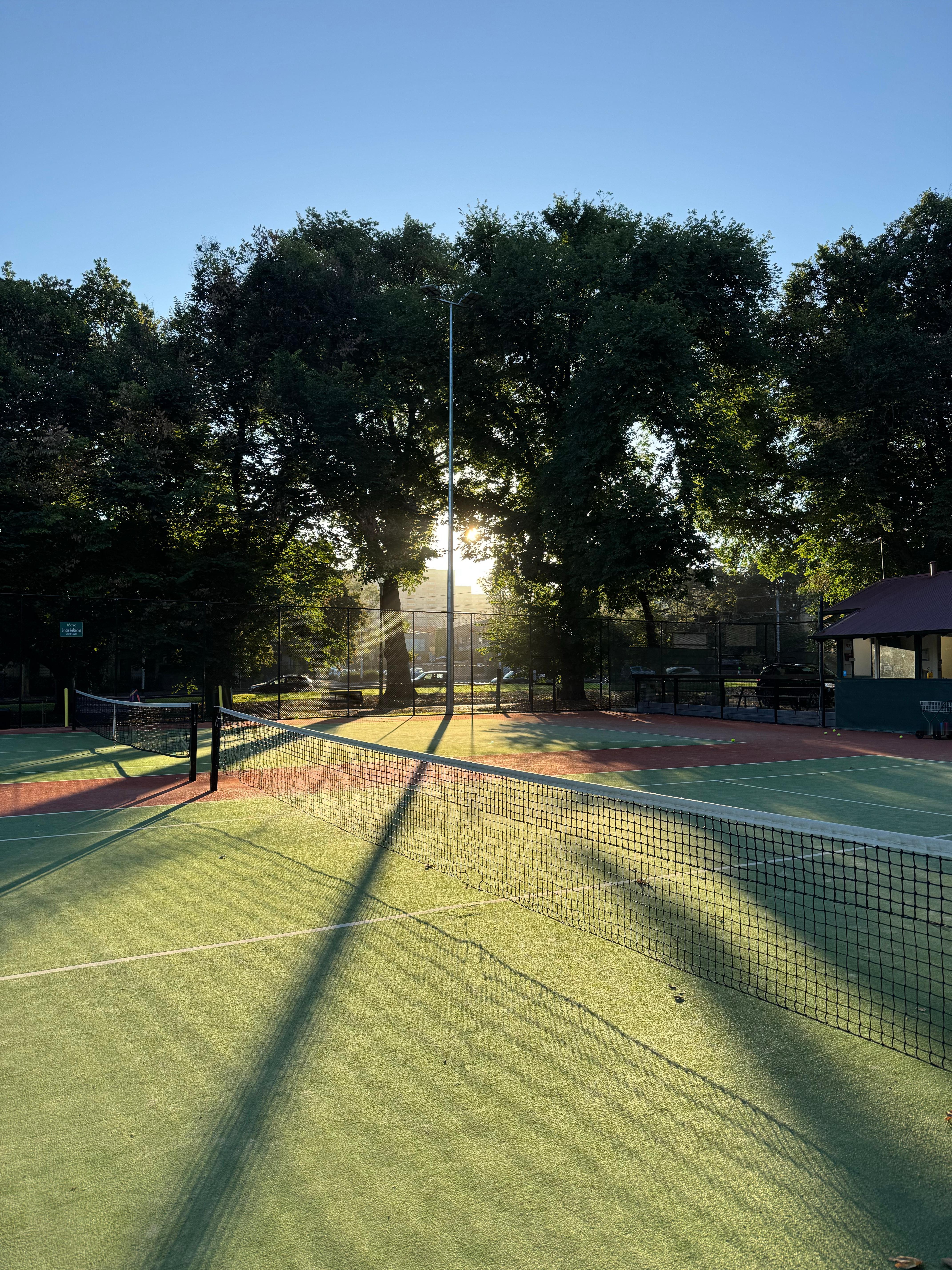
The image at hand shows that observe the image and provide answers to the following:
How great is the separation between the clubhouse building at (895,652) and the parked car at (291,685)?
64.7 feet

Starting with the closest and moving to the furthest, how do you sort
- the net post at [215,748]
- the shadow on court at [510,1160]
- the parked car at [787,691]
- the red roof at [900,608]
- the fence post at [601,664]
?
the shadow on court at [510,1160] < the net post at [215,748] < the red roof at [900,608] < the parked car at [787,691] < the fence post at [601,664]

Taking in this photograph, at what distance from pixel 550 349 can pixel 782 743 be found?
18.6 meters

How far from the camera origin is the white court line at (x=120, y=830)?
382 inches

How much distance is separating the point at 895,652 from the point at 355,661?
63.5ft

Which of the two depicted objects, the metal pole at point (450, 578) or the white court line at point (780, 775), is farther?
the metal pole at point (450, 578)

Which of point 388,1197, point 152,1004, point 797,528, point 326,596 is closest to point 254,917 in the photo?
point 152,1004

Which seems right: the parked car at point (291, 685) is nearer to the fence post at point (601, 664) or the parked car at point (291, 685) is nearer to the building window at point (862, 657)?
the fence post at point (601, 664)

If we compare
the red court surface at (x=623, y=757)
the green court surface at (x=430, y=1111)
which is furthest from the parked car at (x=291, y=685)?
the green court surface at (x=430, y=1111)

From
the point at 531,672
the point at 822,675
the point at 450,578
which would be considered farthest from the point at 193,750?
the point at 531,672

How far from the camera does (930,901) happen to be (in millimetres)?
7098

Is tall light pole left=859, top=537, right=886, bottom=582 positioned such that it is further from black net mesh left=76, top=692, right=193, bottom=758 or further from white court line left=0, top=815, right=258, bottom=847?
white court line left=0, top=815, right=258, bottom=847

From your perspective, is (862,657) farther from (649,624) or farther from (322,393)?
(322,393)

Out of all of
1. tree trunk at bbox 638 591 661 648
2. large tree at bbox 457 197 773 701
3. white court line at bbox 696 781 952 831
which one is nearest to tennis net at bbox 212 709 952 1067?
white court line at bbox 696 781 952 831

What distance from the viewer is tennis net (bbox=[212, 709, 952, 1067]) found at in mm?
5055
